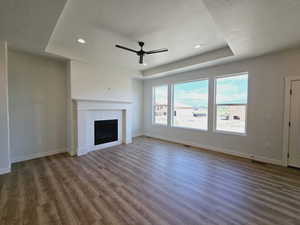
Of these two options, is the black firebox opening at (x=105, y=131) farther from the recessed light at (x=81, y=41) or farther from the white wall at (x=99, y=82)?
the recessed light at (x=81, y=41)

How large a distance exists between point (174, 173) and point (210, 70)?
341cm

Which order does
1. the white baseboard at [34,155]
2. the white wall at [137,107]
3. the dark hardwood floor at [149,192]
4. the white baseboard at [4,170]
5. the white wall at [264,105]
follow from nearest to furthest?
the dark hardwood floor at [149,192] < the white baseboard at [4,170] < the white wall at [264,105] < the white baseboard at [34,155] < the white wall at [137,107]

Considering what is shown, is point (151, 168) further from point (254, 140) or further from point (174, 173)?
point (254, 140)

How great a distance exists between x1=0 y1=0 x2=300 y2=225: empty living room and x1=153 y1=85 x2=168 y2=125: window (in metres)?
0.27

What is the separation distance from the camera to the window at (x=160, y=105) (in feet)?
20.3

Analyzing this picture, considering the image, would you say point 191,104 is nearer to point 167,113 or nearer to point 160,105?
point 167,113

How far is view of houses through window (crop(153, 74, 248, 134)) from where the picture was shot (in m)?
4.17

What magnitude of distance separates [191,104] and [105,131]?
10.6 ft

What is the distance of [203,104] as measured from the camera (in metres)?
4.97

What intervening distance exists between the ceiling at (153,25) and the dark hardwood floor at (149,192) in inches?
107

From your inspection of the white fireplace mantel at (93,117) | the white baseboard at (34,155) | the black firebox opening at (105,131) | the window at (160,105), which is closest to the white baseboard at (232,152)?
the window at (160,105)

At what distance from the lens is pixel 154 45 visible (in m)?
3.55

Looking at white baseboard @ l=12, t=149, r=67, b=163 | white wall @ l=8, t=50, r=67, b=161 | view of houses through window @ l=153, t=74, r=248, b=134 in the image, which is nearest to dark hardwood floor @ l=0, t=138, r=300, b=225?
white baseboard @ l=12, t=149, r=67, b=163

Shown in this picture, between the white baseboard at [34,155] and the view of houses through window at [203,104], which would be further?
the view of houses through window at [203,104]
